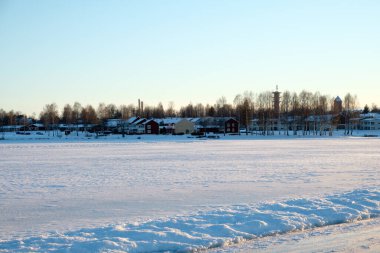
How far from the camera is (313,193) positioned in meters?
14.4

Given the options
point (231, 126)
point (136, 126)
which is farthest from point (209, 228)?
point (136, 126)

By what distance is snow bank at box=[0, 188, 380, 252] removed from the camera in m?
8.47

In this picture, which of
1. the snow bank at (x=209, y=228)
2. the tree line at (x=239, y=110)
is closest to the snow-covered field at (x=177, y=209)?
the snow bank at (x=209, y=228)

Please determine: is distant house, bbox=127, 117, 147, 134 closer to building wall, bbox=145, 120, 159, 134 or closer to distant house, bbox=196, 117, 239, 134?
building wall, bbox=145, 120, 159, 134

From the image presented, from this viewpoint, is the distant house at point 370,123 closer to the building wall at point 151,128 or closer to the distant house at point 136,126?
the building wall at point 151,128

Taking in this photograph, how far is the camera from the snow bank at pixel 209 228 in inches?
333

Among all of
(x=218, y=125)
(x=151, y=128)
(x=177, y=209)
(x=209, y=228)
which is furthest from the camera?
(x=218, y=125)

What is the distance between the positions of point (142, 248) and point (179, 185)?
7962 millimetres

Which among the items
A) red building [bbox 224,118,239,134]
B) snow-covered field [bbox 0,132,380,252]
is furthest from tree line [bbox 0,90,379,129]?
snow-covered field [bbox 0,132,380,252]

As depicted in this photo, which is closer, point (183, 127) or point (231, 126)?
point (183, 127)

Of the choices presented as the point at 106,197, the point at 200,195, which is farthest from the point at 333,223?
the point at 106,197

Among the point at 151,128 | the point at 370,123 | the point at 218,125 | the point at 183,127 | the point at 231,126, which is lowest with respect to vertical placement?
the point at 151,128

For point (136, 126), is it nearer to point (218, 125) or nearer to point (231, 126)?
point (218, 125)

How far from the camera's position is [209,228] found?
9727mm
